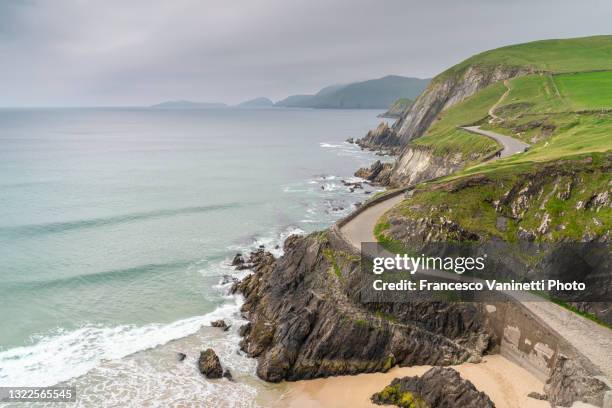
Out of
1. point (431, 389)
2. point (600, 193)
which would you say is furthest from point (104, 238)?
point (600, 193)

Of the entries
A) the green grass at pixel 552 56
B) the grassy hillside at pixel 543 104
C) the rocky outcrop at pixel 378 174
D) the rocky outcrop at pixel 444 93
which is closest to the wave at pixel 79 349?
the grassy hillside at pixel 543 104

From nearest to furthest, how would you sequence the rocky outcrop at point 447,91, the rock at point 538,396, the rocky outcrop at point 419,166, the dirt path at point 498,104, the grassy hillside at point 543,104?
the rock at point 538,396, the grassy hillside at point 543,104, the rocky outcrop at point 419,166, the dirt path at point 498,104, the rocky outcrop at point 447,91

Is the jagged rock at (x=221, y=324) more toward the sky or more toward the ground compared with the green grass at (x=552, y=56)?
more toward the ground

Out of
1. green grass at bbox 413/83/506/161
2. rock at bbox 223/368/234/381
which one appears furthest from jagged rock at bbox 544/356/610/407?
green grass at bbox 413/83/506/161

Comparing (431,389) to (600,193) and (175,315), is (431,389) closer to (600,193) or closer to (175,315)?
(600,193)

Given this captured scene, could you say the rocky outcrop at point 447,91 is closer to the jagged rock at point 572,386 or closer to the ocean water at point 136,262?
the ocean water at point 136,262

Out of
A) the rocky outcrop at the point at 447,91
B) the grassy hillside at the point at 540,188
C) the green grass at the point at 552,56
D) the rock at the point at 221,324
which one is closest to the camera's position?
the grassy hillside at the point at 540,188
